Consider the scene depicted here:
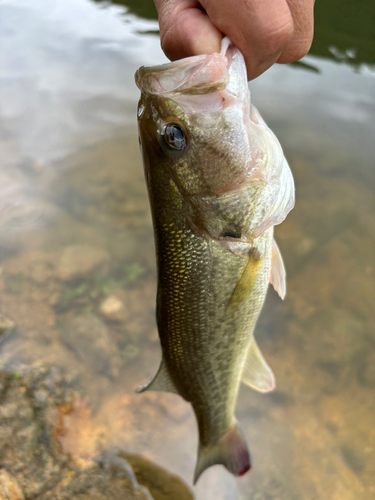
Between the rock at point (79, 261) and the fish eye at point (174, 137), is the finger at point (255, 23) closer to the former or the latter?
the fish eye at point (174, 137)

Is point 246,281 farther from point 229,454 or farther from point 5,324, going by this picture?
point 5,324

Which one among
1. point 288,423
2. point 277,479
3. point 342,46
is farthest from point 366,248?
point 342,46


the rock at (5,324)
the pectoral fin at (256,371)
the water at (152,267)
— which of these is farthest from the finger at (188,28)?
the rock at (5,324)

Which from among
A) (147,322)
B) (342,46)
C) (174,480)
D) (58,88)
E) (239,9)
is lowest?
(174,480)

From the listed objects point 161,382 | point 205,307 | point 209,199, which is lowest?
point 161,382

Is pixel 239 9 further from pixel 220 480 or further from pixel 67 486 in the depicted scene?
pixel 220 480

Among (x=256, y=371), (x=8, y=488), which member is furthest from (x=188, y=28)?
(x=8, y=488)

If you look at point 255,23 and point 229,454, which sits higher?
point 255,23
